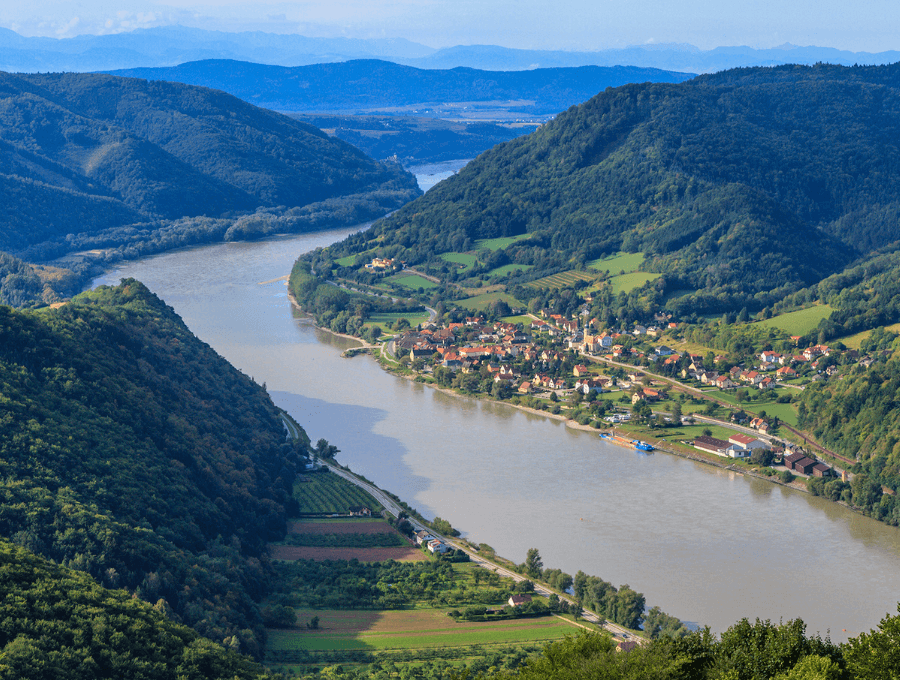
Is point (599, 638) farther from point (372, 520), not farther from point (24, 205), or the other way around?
point (24, 205)

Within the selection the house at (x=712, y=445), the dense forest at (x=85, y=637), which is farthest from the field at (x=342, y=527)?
the house at (x=712, y=445)

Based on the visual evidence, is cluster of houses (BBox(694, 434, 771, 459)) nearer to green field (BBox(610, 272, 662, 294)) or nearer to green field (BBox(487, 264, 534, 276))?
green field (BBox(610, 272, 662, 294))

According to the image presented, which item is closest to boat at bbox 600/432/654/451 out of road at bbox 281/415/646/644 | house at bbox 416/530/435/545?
road at bbox 281/415/646/644

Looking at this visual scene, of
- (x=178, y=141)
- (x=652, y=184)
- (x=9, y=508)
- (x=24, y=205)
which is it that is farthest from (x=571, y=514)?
(x=178, y=141)

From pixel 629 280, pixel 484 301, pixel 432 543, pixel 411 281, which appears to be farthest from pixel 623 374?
pixel 411 281

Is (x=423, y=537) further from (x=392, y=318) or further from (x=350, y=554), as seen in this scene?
(x=392, y=318)

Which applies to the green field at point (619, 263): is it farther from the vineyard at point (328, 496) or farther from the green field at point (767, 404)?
the vineyard at point (328, 496)
